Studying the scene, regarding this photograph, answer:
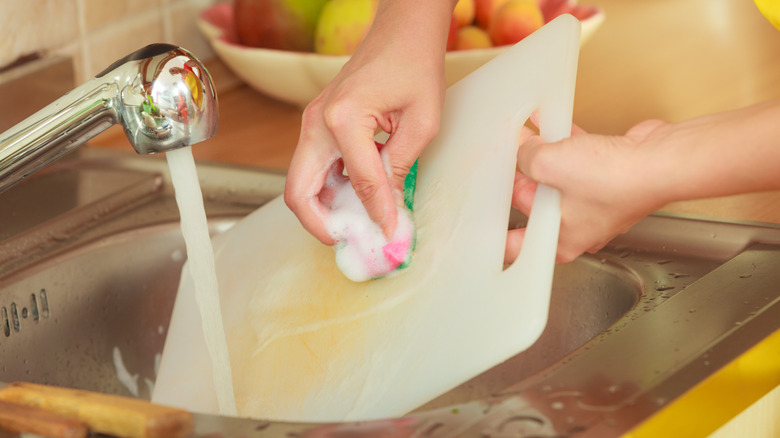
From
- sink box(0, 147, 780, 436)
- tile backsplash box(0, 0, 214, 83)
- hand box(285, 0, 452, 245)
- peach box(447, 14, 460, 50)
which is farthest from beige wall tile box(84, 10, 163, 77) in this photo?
→ hand box(285, 0, 452, 245)

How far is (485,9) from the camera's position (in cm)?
129

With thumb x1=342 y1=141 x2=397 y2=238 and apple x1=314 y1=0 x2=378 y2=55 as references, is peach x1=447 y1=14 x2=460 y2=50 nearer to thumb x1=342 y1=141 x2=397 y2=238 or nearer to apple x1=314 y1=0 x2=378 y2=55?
apple x1=314 y1=0 x2=378 y2=55

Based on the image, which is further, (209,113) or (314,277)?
(314,277)

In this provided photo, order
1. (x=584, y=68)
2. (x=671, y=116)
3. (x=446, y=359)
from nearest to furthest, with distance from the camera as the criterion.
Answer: (x=446, y=359)
(x=671, y=116)
(x=584, y=68)

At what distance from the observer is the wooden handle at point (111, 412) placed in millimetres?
543

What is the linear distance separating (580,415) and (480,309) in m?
0.14

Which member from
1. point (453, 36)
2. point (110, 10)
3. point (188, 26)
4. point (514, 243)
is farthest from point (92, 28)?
point (514, 243)

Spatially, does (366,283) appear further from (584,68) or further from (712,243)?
(584,68)

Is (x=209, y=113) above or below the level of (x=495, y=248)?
above

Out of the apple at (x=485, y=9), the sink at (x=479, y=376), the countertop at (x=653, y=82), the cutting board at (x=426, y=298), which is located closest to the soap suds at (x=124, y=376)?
the sink at (x=479, y=376)

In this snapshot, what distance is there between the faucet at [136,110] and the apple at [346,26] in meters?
0.54

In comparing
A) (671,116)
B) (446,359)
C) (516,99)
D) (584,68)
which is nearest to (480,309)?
(446,359)

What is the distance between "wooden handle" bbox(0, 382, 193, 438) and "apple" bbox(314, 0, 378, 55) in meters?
0.66

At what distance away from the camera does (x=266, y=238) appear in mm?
875
